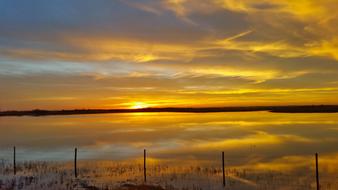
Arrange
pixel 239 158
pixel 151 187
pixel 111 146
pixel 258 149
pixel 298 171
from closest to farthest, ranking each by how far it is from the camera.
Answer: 1. pixel 151 187
2. pixel 298 171
3. pixel 239 158
4. pixel 258 149
5. pixel 111 146

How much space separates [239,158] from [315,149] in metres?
7.58

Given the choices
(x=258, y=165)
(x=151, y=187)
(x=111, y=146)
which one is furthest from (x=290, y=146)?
(x=151, y=187)

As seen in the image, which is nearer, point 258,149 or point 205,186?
point 205,186

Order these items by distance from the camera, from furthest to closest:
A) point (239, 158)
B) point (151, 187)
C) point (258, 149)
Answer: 1. point (258, 149)
2. point (239, 158)
3. point (151, 187)

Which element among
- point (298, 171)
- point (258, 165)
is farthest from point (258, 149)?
point (298, 171)

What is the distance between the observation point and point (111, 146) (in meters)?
42.2

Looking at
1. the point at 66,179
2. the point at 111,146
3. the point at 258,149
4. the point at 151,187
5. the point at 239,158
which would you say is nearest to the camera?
the point at 151,187

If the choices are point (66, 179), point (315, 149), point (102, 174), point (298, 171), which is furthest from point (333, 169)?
point (66, 179)

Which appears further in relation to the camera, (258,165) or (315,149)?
(315,149)

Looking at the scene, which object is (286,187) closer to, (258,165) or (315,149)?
(258,165)

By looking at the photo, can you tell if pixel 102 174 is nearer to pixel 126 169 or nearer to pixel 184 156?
pixel 126 169

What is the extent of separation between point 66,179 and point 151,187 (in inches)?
215

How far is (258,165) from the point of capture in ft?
87.2

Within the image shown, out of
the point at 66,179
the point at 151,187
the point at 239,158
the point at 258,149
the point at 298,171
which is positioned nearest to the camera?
the point at 151,187
